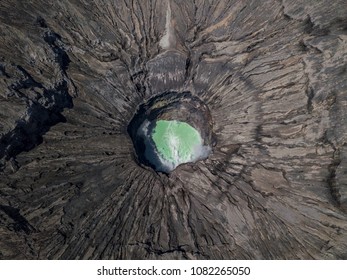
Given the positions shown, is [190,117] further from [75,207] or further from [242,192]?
[75,207]

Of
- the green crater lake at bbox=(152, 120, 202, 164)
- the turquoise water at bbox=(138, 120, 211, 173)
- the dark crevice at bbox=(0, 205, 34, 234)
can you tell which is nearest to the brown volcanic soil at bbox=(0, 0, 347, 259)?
the dark crevice at bbox=(0, 205, 34, 234)

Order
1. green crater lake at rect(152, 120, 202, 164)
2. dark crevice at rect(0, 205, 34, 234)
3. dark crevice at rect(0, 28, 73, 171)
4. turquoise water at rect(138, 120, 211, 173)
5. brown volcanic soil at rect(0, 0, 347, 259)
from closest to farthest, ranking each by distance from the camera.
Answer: dark crevice at rect(0, 205, 34, 234), brown volcanic soil at rect(0, 0, 347, 259), dark crevice at rect(0, 28, 73, 171), turquoise water at rect(138, 120, 211, 173), green crater lake at rect(152, 120, 202, 164)

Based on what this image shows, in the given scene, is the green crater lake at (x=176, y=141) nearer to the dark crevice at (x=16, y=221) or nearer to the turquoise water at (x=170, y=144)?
the turquoise water at (x=170, y=144)

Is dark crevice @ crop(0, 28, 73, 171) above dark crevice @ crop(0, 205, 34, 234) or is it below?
above

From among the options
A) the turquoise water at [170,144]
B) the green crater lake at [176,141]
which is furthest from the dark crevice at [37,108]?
the green crater lake at [176,141]

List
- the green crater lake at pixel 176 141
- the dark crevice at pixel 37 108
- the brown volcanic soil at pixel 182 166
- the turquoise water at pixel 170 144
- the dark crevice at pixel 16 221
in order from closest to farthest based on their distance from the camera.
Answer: the dark crevice at pixel 16 221 < the brown volcanic soil at pixel 182 166 < the dark crevice at pixel 37 108 < the turquoise water at pixel 170 144 < the green crater lake at pixel 176 141

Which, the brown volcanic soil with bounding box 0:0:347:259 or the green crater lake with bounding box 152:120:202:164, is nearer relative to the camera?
the brown volcanic soil with bounding box 0:0:347:259

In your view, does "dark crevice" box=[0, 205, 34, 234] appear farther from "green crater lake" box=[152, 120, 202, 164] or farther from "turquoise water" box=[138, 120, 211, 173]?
"green crater lake" box=[152, 120, 202, 164]
